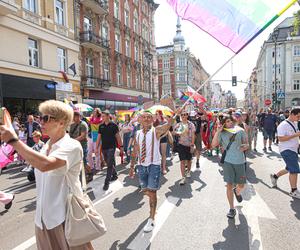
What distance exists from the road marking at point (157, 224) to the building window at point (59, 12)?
17947 millimetres

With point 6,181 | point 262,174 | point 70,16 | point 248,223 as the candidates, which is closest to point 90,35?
point 70,16

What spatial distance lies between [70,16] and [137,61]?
48.2ft

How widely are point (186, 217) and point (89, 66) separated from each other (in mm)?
21447

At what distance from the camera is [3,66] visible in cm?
1448

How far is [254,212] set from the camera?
4.95 metres

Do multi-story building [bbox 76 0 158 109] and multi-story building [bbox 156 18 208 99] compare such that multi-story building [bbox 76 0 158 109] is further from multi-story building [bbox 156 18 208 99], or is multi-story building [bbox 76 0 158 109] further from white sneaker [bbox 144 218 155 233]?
multi-story building [bbox 156 18 208 99]

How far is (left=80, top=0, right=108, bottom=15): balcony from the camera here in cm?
2273

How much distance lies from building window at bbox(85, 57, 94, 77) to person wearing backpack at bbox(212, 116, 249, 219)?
2048 centimetres

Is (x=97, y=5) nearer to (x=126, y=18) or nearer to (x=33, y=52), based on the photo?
(x=126, y=18)

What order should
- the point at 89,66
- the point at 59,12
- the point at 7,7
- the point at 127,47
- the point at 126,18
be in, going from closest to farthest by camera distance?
the point at 7,7 < the point at 59,12 < the point at 89,66 < the point at 126,18 < the point at 127,47

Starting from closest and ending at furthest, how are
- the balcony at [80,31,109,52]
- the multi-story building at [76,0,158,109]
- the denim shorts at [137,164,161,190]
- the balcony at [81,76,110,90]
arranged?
1. the denim shorts at [137,164,161,190]
2. the balcony at [80,31,109,52]
3. the balcony at [81,76,110,90]
4. the multi-story building at [76,0,158,109]

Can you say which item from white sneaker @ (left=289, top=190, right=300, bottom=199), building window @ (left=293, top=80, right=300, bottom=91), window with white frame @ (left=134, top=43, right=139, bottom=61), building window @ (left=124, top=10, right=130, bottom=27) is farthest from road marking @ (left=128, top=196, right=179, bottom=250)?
building window @ (left=293, top=80, right=300, bottom=91)

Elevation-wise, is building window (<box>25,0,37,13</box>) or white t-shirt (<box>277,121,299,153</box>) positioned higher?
building window (<box>25,0,37,13</box>)

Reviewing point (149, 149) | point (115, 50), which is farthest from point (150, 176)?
point (115, 50)
